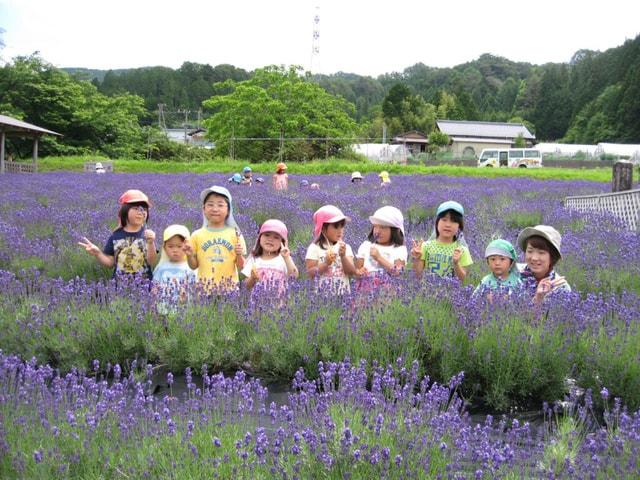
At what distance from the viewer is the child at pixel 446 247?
482cm

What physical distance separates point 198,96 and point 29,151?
57.8 meters

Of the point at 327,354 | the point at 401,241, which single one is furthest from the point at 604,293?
the point at 327,354

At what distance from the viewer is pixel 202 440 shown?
7.25 feet

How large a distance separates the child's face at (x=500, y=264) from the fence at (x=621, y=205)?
4.22 meters

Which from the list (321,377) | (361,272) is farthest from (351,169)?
(321,377)

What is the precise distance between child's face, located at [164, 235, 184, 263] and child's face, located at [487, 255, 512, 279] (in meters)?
2.16

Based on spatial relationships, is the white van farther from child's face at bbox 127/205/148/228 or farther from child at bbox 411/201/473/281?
child's face at bbox 127/205/148/228

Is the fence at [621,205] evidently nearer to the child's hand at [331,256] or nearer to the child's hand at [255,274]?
the child's hand at [331,256]

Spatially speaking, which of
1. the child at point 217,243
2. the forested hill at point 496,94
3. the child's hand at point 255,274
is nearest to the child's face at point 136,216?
the child at point 217,243

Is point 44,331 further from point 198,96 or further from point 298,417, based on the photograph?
point 198,96

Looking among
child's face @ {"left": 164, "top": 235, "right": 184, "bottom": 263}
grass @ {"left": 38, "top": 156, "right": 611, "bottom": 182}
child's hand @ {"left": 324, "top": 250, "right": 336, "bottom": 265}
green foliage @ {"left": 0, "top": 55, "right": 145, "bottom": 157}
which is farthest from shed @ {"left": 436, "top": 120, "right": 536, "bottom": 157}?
child's hand @ {"left": 324, "top": 250, "right": 336, "bottom": 265}

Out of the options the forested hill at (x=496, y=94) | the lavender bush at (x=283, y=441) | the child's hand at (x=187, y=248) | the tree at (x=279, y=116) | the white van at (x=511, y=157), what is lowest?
the lavender bush at (x=283, y=441)

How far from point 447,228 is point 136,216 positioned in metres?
2.36

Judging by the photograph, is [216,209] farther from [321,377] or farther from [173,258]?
[321,377]
